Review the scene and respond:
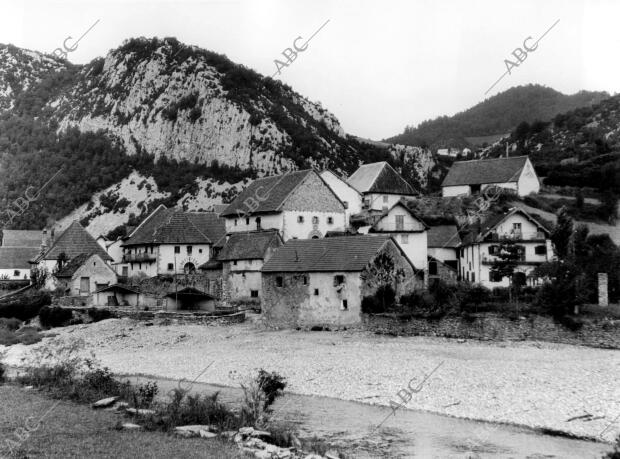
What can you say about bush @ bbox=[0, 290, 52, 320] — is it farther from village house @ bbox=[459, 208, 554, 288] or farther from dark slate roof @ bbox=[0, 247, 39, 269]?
village house @ bbox=[459, 208, 554, 288]

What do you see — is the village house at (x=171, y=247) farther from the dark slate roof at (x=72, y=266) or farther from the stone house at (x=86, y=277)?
the dark slate roof at (x=72, y=266)

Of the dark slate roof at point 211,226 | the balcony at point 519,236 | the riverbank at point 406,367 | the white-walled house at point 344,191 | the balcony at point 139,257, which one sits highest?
the white-walled house at point 344,191

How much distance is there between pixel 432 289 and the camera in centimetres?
3972

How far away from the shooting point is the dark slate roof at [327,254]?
4031 cm

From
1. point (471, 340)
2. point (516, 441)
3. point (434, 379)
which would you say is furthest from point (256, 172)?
point (516, 441)

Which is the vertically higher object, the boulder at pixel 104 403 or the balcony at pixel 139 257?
the balcony at pixel 139 257

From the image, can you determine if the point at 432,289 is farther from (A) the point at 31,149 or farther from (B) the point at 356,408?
(A) the point at 31,149

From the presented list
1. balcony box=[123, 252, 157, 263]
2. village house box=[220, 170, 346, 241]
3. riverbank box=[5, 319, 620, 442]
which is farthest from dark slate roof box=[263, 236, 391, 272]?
balcony box=[123, 252, 157, 263]

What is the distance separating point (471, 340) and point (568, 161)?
175ft

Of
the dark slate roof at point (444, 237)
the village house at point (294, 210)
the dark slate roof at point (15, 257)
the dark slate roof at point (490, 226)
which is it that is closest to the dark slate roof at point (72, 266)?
the village house at point (294, 210)

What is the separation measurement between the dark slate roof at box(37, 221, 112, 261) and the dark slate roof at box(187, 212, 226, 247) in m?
Answer: 10.1

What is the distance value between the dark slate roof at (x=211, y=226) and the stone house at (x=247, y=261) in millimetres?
11396

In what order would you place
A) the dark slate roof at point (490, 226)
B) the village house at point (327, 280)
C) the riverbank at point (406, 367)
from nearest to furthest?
the riverbank at point (406, 367)
the village house at point (327, 280)
the dark slate roof at point (490, 226)

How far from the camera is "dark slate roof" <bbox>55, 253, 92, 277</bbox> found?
184ft
